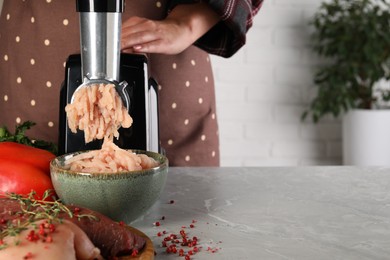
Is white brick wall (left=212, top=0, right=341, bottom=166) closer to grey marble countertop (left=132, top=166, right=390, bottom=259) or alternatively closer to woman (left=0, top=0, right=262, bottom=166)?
woman (left=0, top=0, right=262, bottom=166)

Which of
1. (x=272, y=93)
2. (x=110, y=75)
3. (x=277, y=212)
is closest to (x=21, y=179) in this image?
(x=110, y=75)

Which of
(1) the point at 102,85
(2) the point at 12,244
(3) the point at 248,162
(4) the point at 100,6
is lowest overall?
(3) the point at 248,162

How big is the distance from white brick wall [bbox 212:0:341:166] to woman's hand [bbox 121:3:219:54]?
1550 millimetres

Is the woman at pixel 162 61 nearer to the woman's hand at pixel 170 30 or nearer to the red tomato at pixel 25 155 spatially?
the woman's hand at pixel 170 30

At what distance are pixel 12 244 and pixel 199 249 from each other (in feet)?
0.84

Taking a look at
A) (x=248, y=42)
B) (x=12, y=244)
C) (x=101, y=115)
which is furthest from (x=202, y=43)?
(x=248, y=42)

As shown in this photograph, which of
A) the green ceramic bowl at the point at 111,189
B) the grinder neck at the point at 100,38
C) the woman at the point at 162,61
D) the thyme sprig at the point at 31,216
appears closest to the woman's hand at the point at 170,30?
the woman at the point at 162,61

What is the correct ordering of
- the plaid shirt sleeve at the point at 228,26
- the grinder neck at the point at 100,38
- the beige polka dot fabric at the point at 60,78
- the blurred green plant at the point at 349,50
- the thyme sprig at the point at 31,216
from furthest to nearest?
the blurred green plant at the point at 349,50, the beige polka dot fabric at the point at 60,78, the plaid shirt sleeve at the point at 228,26, the grinder neck at the point at 100,38, the thyme sprig at the point at 31,216

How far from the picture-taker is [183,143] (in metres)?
1.60

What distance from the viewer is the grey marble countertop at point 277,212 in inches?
31.9

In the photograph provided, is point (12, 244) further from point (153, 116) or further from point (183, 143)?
point (183, 143)

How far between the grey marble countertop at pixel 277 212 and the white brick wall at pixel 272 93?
5.84ft

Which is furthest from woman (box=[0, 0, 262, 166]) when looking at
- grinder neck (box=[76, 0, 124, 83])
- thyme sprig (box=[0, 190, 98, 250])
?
thyme sprig (box=[0, 190, 98, 250])

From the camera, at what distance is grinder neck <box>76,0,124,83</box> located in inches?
35.9
